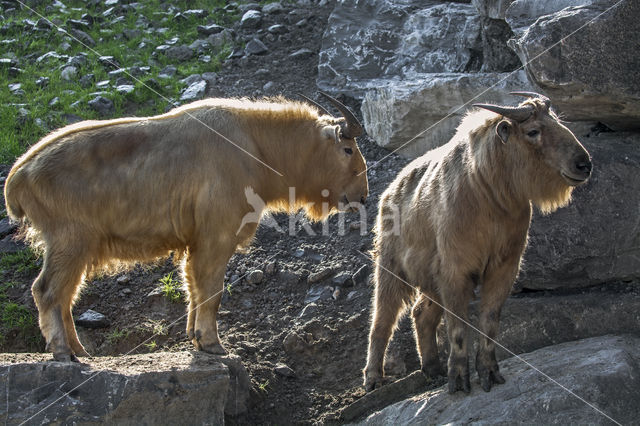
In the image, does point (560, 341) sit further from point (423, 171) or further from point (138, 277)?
point (138, 277)

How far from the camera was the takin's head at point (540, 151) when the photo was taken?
18.2 ft

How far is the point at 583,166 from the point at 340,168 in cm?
245

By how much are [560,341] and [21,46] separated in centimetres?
980

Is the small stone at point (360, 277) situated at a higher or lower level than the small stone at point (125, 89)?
lower

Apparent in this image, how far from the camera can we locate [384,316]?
6676 mm

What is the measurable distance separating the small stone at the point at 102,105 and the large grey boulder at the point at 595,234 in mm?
6339

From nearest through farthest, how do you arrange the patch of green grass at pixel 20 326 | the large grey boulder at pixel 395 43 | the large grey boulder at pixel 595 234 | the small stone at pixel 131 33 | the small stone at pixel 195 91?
the large grey boulder at pixel 595 234 → the patch of green grass at pixel 20 326 → the large grey boulder at pixel 395 43 → the small stone at pixel 195 91 → the small stone at pixel 131 33

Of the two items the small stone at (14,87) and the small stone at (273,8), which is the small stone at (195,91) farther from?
the small stone at (14,87)

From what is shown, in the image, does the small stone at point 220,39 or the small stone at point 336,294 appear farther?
the small stone at point 220,39

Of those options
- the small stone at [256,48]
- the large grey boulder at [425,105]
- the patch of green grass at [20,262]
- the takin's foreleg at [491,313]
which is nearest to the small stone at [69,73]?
the small stone at [256,48]

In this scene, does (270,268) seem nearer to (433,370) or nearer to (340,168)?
(340,168)

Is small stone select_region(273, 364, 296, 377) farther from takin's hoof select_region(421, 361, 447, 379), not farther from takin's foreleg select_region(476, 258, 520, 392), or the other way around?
takin's foreleg select_region(476, 258, 520, 392)

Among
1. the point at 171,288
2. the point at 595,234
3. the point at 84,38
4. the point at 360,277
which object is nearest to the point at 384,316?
the point at 360,277

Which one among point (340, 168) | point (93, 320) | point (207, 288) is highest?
point (340, 168)
